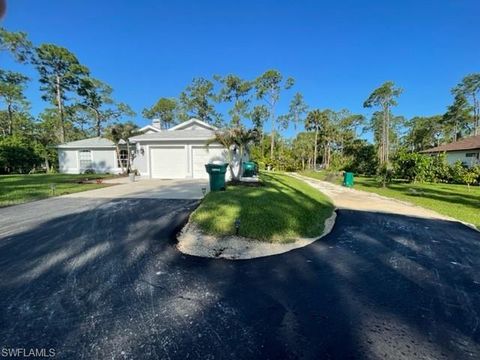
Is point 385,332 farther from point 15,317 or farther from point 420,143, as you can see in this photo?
point 420,143

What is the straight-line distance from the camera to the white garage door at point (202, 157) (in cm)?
1658

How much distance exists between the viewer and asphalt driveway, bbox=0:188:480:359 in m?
2.21

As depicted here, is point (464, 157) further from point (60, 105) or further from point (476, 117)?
point (60, 105)

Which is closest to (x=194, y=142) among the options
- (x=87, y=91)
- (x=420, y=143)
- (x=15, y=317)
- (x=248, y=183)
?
(x=248, y=183)

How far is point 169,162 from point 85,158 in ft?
32.5

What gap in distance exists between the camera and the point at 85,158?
2156 cm

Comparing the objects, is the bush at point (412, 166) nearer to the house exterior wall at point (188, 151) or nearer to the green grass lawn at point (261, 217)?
the house exterior wall at point (188, 151)

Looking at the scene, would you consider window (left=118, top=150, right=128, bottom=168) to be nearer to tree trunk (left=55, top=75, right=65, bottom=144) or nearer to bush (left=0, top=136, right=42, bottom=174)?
bush (left=0, top=136, right=42, bottom=174)

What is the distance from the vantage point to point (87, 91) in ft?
105

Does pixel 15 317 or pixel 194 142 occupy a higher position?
pixel 194 142

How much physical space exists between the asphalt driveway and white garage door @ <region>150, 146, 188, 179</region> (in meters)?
11.7

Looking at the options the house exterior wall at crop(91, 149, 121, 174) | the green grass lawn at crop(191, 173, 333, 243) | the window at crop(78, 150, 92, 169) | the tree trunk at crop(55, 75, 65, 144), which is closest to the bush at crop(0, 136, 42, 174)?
the tree trunk at crop(55, 75, 65, 144)

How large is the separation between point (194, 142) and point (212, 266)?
44.1 ft

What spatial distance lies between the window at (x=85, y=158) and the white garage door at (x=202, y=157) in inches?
436
